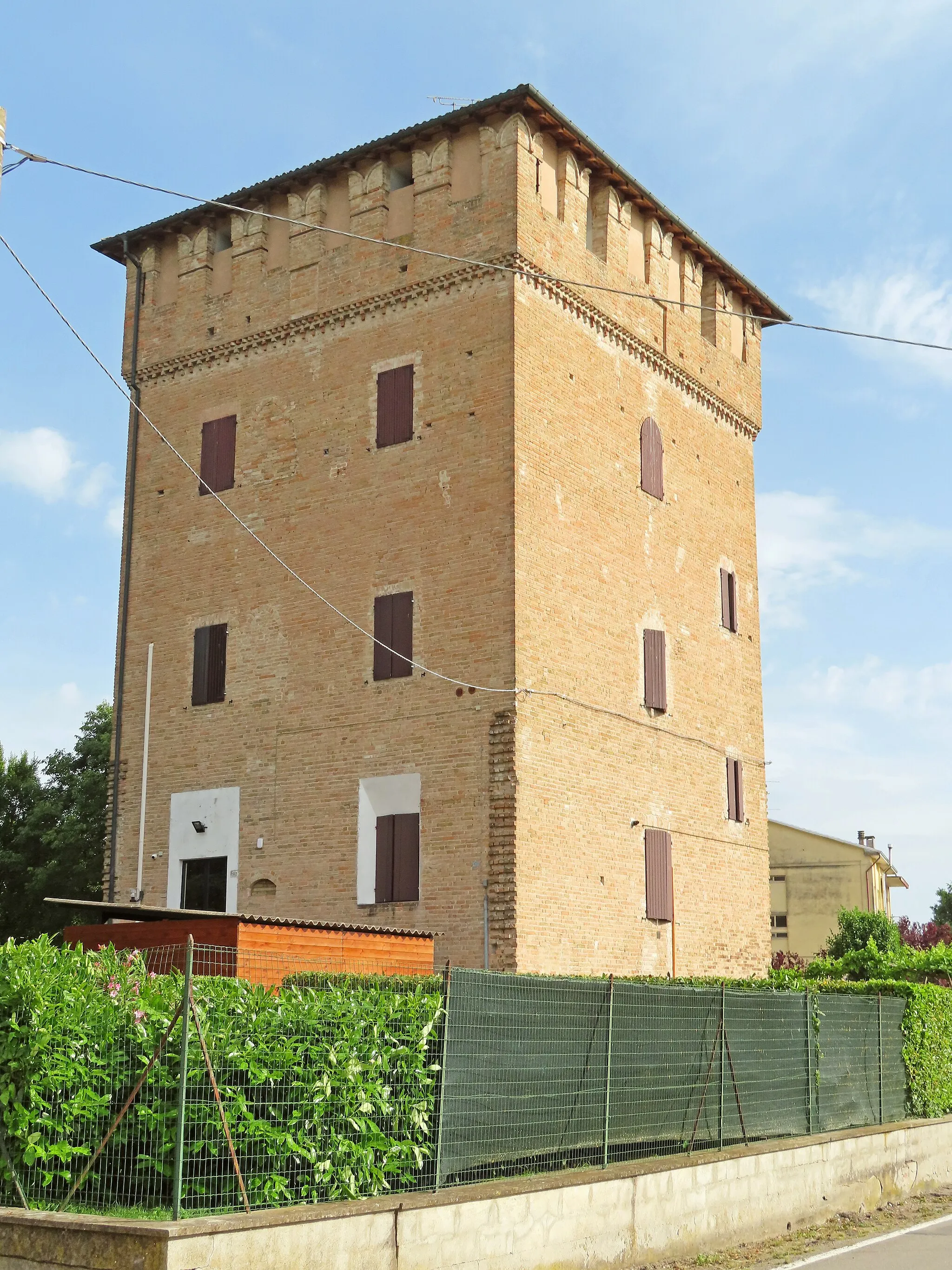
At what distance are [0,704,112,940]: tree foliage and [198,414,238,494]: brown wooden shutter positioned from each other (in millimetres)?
15768

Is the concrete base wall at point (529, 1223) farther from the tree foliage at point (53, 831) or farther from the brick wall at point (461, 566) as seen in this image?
the tree foliage at point (53, 831)

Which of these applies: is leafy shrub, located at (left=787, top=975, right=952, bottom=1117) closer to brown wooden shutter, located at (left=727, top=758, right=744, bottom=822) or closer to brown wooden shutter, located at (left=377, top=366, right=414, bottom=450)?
brown wooden shutter, located at (left=727, top=758, right=744, bottom=822)

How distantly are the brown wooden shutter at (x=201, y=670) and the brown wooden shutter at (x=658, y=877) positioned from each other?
8282 millimetres

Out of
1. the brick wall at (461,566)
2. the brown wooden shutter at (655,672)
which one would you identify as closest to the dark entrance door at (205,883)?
the brick wall at (461,566)

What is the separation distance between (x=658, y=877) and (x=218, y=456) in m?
11.1

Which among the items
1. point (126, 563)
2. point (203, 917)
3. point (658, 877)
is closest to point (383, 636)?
point (658, 877)

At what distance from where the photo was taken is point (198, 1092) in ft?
28.3

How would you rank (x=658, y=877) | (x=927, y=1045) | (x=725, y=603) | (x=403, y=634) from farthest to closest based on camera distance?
(x=725, y=603)
(x=658, y=877)
(x=403, y=634)
(x=927, y=1045)

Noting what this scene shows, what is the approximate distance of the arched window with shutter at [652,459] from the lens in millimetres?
26156

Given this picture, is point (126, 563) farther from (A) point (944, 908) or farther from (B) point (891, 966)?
(A) point (944, 908)

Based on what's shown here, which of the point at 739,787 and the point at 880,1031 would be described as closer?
the point at 880,1031

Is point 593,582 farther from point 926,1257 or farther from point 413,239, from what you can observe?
point 926,1257

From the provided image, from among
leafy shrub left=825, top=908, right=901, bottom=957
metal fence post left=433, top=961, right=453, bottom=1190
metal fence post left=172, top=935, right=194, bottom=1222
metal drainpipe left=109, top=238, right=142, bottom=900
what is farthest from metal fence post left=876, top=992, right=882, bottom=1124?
leafy shrub left=825, top=908, right=901, bottom=957

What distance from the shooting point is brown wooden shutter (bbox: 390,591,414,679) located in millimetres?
23422
